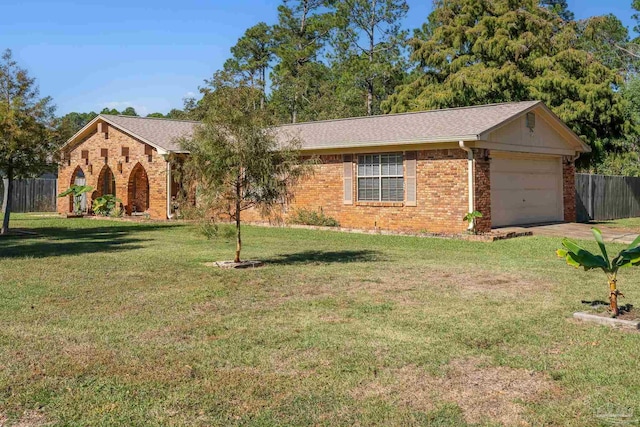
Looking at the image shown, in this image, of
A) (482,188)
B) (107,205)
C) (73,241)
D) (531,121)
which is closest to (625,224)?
(531,121)

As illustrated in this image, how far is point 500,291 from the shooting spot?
8.38 meters

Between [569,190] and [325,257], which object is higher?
[569,190]

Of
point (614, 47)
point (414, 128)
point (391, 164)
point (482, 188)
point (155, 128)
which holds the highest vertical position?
point (614, 47)

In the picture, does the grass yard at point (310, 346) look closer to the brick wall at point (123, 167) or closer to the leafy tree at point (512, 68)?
the brick wall at point (123, 167)

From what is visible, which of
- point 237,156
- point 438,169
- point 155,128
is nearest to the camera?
point 237,156

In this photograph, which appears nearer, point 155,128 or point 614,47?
point 155,128

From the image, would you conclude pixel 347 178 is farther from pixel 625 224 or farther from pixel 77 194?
pixel 77 194

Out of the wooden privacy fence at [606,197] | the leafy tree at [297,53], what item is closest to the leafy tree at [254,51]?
the leafy tree at [297,53]

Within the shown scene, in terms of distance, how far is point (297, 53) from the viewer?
163 ft

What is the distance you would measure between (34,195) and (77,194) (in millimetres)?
5978

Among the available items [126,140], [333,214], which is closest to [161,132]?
[126,140]

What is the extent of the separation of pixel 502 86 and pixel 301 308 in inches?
886

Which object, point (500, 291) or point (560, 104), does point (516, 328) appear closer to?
point (500, 291)

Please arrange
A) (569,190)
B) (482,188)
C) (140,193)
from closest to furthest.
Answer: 1. (482,188)
2. (569,190)
3. (140,193)
